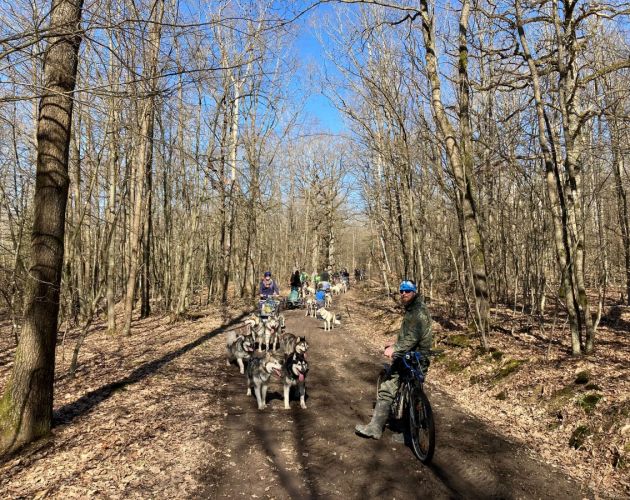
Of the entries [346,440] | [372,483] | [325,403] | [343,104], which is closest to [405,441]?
[346,440]

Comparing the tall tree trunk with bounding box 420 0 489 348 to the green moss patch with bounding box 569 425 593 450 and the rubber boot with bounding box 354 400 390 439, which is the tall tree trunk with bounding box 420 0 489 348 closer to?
the green moss patch with bounding box 569 425 593 450

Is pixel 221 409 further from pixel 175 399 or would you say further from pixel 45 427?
pixel 45 427

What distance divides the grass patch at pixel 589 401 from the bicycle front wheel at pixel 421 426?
2.76 m

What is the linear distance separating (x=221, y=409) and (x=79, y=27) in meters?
5.62

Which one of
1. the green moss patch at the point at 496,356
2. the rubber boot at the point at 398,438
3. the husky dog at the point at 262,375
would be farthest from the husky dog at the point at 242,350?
the green moss patch at the point at 496,356

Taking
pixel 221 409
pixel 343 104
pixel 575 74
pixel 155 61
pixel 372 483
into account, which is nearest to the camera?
pixel 372 483

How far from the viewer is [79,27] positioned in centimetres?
445

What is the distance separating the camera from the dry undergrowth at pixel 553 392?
4.83 meters

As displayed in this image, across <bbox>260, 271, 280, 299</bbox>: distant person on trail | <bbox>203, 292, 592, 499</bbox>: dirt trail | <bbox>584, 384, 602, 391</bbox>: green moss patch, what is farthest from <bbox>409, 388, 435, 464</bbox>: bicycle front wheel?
<bbox>260, 271, 280, 299</bbox>: distant person on trail

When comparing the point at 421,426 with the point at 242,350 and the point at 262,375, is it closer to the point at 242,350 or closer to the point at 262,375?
the point at 262,375

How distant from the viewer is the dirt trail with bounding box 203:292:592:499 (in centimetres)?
413

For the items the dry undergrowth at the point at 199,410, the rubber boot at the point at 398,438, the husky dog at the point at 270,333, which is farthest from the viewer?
the husky dog at the point at 270,333

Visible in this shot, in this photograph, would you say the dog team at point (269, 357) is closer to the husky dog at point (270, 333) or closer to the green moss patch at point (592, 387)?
the husky dog at point (270, 333)

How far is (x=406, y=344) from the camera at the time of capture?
5074mm
